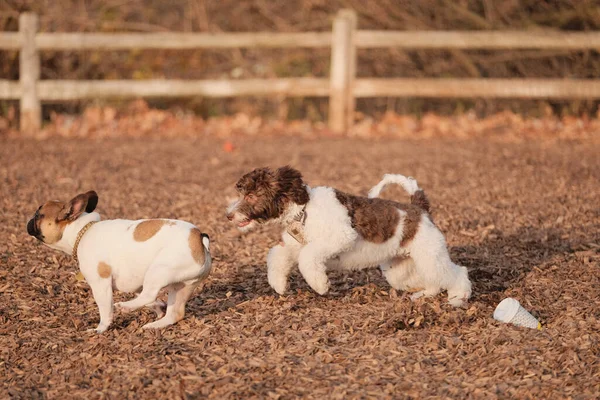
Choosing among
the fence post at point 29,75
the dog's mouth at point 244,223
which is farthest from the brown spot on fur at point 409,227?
the fence post at point 29,75

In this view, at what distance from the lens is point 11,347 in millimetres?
4742

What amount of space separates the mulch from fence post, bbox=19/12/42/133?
4.28m

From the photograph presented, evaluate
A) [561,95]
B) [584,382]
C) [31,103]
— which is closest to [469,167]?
[561,95]

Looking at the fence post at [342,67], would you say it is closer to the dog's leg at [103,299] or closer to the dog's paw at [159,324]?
the dog's paw at [159,324]

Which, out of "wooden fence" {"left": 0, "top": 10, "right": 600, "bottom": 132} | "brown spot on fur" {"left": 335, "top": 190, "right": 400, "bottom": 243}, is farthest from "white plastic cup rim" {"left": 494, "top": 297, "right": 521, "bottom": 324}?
"wooden fence" {"left": 0, "top": 10, "right": 600, "bottom": 132}

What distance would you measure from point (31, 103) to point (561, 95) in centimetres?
830

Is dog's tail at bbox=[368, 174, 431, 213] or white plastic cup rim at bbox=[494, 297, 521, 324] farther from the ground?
dog's tail at bbox=[368, 174, 431, 213]

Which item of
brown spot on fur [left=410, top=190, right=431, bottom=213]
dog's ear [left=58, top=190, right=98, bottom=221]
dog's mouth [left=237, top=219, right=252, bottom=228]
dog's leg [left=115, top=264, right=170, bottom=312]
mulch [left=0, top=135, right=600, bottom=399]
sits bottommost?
mulch [left=0, top=135, right=600, bottom=399]

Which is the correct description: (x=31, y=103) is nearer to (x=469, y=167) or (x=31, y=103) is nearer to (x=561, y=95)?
(x=469, y=167)

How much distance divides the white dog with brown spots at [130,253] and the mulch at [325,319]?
222 millimetres

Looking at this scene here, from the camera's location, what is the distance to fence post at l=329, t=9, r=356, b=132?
44.1ft

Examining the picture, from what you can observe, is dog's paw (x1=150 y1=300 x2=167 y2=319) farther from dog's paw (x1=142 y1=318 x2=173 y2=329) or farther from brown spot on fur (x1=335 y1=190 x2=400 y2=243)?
brown spot on fur (x1=335 y1=190 x2=400 y2=243)

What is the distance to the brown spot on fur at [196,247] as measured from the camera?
479 cm

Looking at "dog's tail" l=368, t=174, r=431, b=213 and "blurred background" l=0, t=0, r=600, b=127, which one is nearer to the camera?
"dog's tail" l=368, t=174, r=431, b=213
